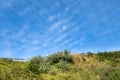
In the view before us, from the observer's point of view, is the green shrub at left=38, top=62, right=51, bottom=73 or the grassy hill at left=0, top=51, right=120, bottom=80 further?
the green shrub at left=38, top=62, right=51, bottom=73

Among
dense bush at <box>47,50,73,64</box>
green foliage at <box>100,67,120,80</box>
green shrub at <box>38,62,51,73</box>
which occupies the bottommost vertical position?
green foliage at <box>100,67,120,80</box>

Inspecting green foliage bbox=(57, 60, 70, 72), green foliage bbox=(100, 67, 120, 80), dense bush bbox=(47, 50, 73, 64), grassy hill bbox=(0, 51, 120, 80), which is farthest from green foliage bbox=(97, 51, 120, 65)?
green foliage bbox=(100, 67, 120, 80)

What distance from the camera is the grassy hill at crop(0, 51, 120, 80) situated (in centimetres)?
3119

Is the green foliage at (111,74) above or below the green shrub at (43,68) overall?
below

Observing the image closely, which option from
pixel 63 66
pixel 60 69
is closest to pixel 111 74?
Answer: pixel 60 69

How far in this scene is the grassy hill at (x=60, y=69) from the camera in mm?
31189

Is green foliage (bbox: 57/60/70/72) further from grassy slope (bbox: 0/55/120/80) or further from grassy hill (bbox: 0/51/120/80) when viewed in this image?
grassy slope (bbox: 0/55/120/80)

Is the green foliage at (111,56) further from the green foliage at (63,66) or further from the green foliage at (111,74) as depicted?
the green foliage at (111,74)

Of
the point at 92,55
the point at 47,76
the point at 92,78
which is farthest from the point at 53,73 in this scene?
the point at 92,55

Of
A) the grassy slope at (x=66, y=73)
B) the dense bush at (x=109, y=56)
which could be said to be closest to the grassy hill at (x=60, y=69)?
the grassy slope at (x=66, y=73)

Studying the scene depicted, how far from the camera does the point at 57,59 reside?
43000 millimetres

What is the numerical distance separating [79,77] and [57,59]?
9.47 m

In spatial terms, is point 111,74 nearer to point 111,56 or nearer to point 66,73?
point 66,73

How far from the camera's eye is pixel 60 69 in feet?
124
